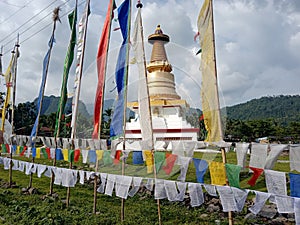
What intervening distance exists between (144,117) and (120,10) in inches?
149

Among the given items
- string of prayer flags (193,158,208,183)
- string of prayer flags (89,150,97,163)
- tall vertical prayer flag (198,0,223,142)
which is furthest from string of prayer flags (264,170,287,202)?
string of prayer flags (89,150,97,163)

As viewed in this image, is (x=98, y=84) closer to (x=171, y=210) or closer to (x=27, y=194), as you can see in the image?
(x=171, y=210)

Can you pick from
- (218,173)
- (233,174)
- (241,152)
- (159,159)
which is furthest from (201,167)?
(159,159)

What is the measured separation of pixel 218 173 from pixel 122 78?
179 inches

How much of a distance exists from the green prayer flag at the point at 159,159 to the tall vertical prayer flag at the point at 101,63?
2.84 m

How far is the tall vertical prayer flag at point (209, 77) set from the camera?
6922mm

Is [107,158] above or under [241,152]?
under

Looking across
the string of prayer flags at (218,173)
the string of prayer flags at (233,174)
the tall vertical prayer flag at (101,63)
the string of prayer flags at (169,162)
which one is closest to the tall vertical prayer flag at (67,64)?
the tall vertical prayer flag at (101,63)

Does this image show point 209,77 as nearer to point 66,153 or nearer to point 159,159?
point 159,159

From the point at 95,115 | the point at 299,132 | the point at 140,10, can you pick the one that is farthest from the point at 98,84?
the point at 299,132

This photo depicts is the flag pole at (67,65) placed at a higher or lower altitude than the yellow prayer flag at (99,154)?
higher

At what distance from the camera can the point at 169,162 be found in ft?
27.0

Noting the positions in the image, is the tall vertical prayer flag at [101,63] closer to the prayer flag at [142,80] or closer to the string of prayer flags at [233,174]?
the prayer flag at [142,80]

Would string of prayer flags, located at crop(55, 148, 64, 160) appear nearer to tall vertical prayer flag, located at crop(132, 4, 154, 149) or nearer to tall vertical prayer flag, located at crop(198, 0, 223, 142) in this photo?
tall vertical prayer flag, located at crop(132, 4, 154, 149)
